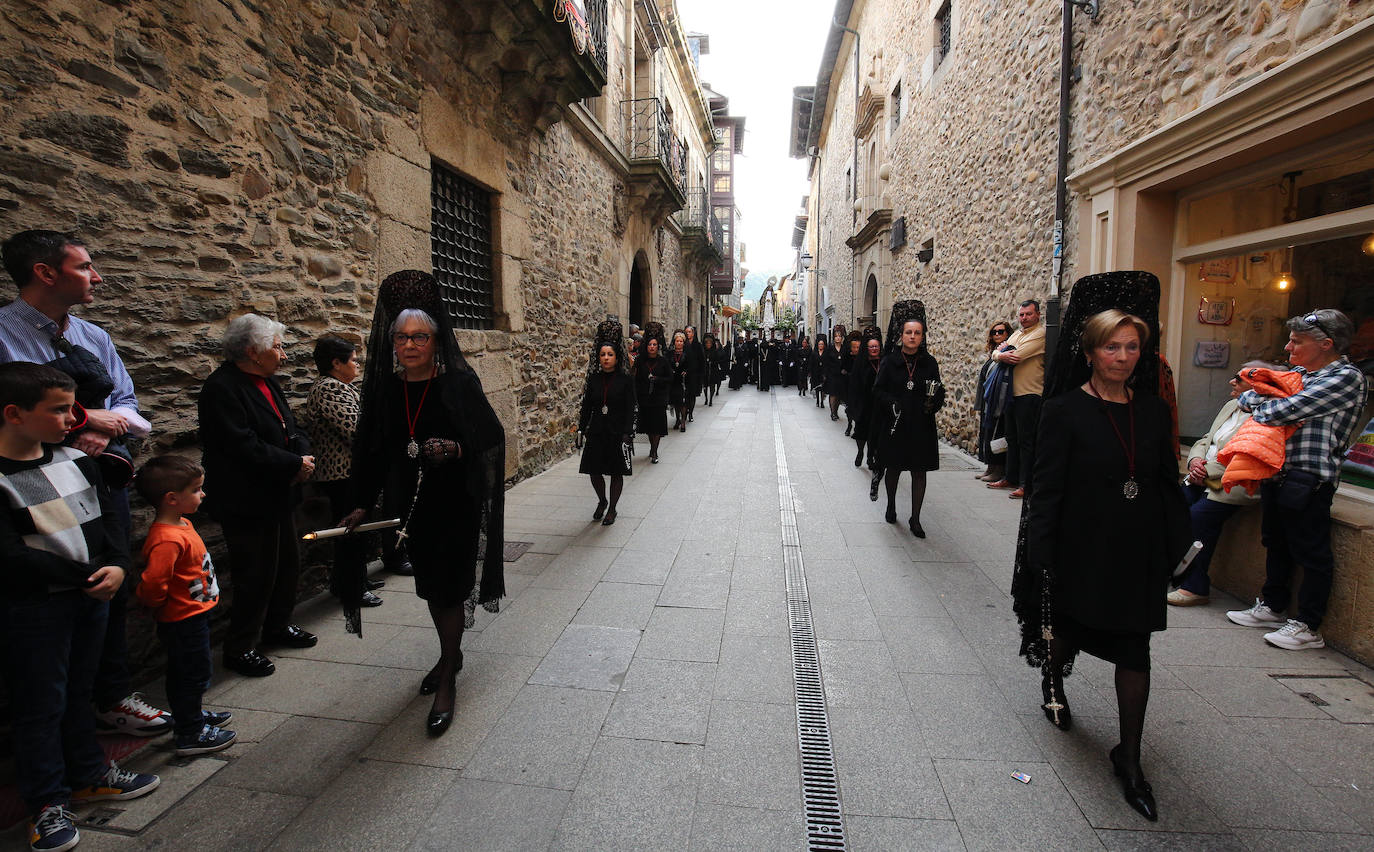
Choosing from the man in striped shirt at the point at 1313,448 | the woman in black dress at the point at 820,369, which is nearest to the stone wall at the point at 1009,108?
the man in striped shirt at the point at 1313,448

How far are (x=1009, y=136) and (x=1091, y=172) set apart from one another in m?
2.59

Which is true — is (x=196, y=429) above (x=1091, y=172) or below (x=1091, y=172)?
below

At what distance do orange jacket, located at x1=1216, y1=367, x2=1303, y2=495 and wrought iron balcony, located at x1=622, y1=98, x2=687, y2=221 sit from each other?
10399mm

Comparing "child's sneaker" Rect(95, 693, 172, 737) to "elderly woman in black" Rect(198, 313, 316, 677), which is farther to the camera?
"elderly woman in black" Rect(198, 313, 316, 677)

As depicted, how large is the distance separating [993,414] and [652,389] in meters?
4.20

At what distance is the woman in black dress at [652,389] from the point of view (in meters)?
8.43

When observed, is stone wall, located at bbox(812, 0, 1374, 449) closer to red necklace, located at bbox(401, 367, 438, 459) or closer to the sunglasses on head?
the sunglasses on head

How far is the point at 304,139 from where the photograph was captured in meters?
4.19

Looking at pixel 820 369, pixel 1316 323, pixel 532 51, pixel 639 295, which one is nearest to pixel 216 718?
pixel 1316 323

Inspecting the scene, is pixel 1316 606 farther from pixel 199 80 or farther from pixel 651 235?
pixel 651 235

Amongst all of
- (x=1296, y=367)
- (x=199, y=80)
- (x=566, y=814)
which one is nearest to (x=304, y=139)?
(x=199, y=80)

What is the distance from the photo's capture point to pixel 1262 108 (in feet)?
13.7

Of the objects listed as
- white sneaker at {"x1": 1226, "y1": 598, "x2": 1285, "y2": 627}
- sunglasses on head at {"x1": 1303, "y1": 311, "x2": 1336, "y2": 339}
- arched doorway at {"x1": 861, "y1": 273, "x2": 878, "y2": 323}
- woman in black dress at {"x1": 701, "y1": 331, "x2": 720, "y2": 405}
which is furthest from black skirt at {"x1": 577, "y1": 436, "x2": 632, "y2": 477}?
arched doorway at {"x1": 861, "y1": 273, "x2": 878, "y2": 323}

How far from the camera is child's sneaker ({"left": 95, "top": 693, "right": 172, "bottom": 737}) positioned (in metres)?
2.70
